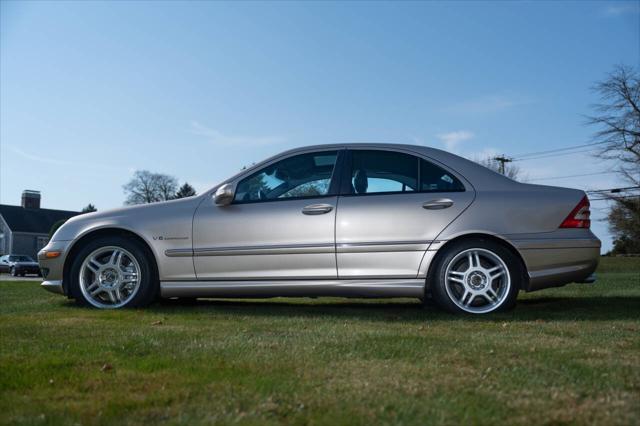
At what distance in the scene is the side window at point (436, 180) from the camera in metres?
5.84

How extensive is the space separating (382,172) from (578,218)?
68.4 inches

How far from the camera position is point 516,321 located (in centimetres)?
527

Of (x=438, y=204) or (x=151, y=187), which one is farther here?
(x=151, y=187)

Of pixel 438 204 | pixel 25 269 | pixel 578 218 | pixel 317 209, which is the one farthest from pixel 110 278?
pixel 25 269

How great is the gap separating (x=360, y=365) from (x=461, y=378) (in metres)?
0.55

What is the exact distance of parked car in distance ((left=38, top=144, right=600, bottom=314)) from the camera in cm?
564

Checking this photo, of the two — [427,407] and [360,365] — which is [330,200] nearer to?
[360,365]

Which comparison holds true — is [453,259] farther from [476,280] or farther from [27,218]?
[27,218]

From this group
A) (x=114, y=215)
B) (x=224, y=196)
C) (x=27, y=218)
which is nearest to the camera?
(x=224, y=196)

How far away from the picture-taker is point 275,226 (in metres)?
5.84

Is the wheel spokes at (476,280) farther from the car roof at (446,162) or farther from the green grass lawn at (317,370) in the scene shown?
the car roof at (446,162)

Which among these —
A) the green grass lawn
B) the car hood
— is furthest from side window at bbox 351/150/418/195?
the car hood

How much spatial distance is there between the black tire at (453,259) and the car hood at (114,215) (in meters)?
2.25

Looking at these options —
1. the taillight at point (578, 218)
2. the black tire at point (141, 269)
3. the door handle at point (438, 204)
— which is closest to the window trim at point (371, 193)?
the door handle at point (438, 204)
